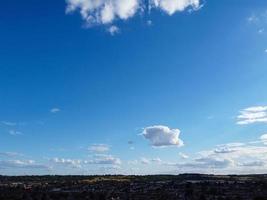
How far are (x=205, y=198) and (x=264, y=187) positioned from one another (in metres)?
24.9

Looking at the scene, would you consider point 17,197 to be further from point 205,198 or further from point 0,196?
point 205,198

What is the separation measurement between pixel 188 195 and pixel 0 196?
1584 inches

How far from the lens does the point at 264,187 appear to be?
374 feet

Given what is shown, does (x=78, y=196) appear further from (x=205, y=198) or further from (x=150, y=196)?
(x=205, y=198)

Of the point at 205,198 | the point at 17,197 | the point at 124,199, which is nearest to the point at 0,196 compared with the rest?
the point at 17,197

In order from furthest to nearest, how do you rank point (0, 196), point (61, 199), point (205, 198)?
point (0, 196) → point (61, 199) → point (205, 198)

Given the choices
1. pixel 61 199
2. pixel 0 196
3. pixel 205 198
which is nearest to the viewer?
pixel 205 198

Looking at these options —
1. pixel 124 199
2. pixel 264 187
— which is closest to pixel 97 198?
pixel 124 199

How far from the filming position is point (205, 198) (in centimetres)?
9481

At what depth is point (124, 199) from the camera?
97625 millimetres

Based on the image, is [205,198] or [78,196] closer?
[205,198]

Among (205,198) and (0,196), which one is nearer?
(205,198)

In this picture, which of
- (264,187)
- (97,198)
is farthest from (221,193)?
(97,198)

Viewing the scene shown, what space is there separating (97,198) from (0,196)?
878 inches
